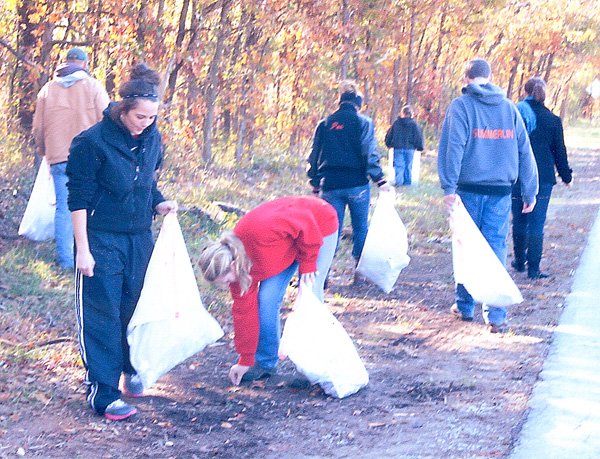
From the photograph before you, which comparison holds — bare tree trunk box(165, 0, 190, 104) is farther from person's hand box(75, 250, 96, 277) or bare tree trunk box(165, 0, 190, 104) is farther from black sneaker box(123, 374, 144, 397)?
person's hand box(75, 250, 96, 277)

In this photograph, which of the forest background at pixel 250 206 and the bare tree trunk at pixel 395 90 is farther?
the bare tree trunk at pixel 395 90

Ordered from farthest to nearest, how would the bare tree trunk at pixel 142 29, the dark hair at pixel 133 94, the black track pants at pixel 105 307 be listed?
the bare tree trunk at pixel 142 29, the black track pants at pixel 105 307, the dark hair at pixel 133 94

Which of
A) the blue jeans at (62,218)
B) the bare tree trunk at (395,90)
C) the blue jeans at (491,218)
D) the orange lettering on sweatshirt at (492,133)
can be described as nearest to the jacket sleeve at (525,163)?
the orange lettering on sweatshirt at (492,133)

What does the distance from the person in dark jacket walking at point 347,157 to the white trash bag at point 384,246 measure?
189mm

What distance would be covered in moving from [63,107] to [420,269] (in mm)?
4135

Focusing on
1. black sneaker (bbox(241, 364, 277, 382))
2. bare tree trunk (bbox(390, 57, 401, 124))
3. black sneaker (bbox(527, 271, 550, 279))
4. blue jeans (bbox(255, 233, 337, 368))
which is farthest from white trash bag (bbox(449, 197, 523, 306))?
bare tree trunk (bbox(390, 57, 401, 124))

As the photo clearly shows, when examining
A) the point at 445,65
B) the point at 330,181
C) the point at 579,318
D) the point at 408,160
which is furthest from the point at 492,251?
the point at 445,65

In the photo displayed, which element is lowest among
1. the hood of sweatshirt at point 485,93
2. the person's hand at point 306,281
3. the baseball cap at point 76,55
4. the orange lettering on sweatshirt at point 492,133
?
the person's hand at point 306,281

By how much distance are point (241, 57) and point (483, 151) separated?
11.4 meters

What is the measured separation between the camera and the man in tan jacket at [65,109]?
324 inches

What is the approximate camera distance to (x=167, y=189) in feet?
43.4

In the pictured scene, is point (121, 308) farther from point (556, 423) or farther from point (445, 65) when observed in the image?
point (445, 65)

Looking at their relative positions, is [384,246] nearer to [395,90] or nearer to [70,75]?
[70,75]

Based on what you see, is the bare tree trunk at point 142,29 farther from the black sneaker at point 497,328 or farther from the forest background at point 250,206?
the black sneaker at point 497,328
